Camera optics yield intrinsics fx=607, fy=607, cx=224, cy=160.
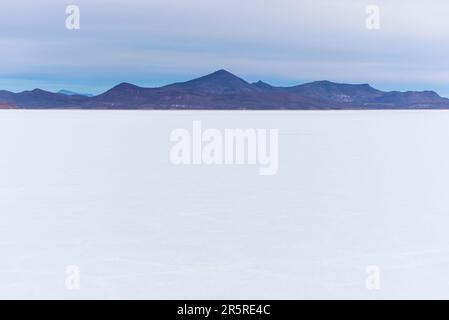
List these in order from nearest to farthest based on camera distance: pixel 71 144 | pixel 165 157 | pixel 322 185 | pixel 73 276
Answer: pixel 73 276
pixel 322 185
pixel 165 157
pixel 71 144

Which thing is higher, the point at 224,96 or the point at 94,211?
the point at 224,96

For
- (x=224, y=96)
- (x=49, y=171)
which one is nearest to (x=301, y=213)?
(x=49, y=171)

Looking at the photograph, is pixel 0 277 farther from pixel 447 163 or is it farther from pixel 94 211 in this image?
pixel 447 163

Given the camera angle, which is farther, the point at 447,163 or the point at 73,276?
the point at 447,163

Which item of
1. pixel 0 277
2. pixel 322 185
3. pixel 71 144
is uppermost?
A: pixel 71 144

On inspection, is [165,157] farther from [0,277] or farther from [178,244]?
[0,277]

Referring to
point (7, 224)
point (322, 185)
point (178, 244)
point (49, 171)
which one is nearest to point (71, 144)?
point (49, 171)

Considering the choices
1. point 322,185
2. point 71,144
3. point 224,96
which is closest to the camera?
point 322,185
